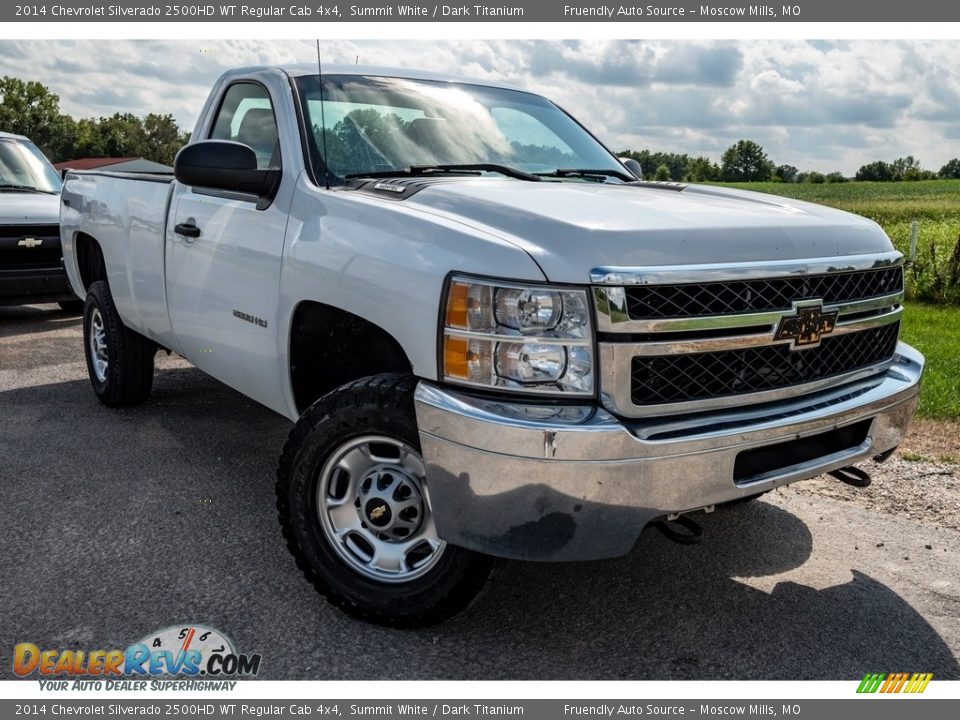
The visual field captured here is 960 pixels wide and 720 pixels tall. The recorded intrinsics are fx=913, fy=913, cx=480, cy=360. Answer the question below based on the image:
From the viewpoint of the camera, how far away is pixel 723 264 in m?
2.81

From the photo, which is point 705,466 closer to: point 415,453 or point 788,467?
point 788,467

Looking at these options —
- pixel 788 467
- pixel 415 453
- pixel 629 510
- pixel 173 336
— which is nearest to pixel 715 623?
pixel 788 467

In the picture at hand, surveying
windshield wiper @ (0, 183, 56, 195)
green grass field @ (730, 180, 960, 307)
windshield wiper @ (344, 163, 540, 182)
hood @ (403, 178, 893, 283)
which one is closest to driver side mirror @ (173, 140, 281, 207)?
windshield wiper @ (344, 163, 540, 182)

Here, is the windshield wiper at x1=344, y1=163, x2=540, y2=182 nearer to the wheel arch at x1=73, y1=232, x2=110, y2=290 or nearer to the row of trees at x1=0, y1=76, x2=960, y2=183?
the wheel arch at x1=73, y1=232, x2=110, y2=290

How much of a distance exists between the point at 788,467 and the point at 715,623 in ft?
2.15

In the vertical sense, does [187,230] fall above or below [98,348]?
above

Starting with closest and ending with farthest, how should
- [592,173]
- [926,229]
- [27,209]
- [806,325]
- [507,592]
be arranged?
[806,325]
[507,592]
[592,173]
[27,209]
[926,229]

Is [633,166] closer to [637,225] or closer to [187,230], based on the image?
[637,225]

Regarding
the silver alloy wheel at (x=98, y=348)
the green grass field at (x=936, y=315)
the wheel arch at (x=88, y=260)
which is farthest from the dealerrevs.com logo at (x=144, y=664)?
the green grass field at (x=936, y=315)

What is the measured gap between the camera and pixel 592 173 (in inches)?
168

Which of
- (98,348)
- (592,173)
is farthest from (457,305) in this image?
(98,348)

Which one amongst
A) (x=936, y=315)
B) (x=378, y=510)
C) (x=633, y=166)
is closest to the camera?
(x=378, y=510)

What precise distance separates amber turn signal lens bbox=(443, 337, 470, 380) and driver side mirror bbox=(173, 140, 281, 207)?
4.63 ft

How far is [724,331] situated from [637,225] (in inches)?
16.6
